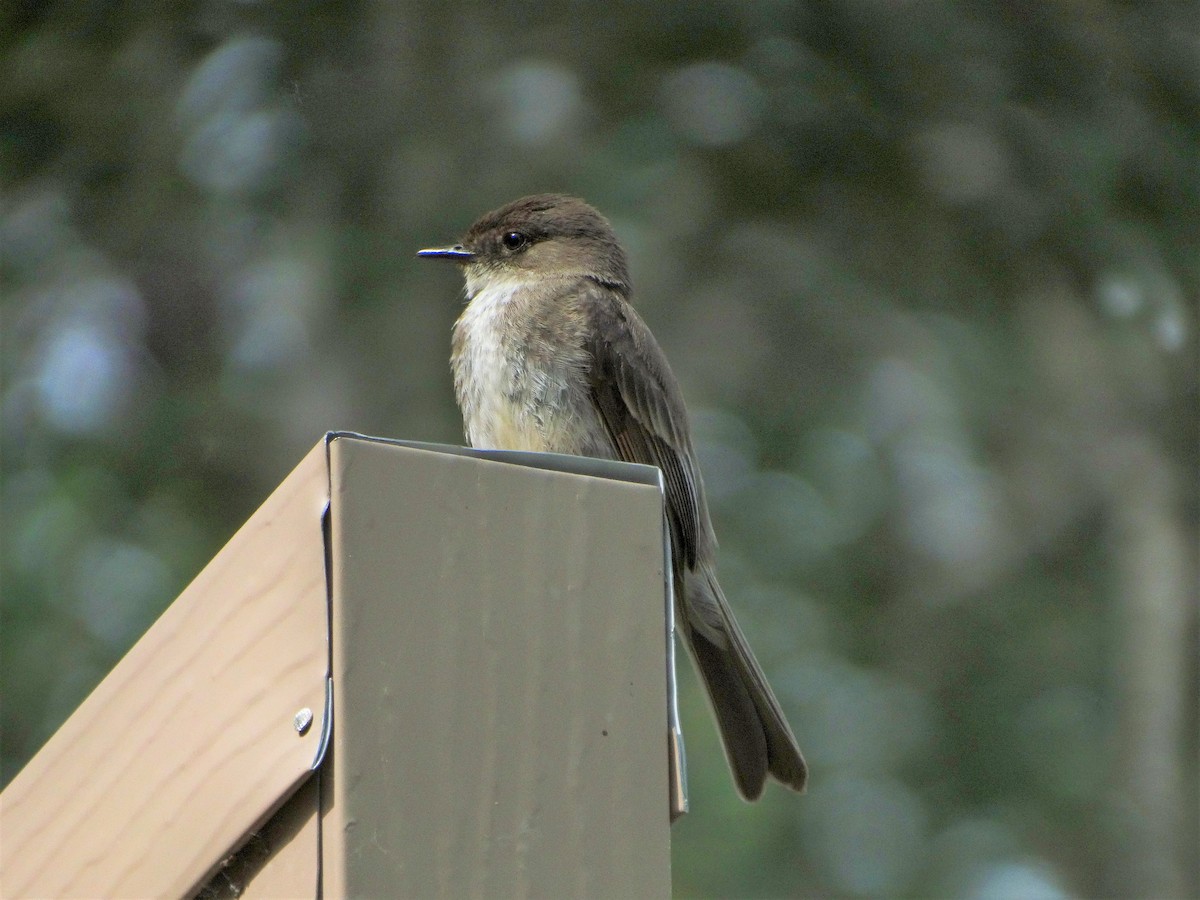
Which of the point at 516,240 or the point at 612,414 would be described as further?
the point at 516,240

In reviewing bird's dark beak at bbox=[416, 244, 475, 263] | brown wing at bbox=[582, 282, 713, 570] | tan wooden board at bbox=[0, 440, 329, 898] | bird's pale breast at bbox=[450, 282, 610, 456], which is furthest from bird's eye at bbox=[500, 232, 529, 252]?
tan wooden board at bbox=[0, 440, 329, 898]

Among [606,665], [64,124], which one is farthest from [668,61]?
[606,665]

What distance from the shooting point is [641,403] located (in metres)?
3.26

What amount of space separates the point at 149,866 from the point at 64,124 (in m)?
4.44

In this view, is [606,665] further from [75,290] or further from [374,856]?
[75,290]

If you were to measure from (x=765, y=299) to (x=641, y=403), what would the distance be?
2.94 metres

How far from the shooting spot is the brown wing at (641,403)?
3.20m

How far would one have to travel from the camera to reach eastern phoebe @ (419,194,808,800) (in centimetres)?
306

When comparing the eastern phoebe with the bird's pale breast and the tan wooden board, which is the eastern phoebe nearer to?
the bird's pale breast

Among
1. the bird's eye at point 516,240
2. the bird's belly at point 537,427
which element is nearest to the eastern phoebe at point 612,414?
the bird's belly at point 537,427

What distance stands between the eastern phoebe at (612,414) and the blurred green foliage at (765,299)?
200 centimetres

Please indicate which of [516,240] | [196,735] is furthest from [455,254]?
[196,735]

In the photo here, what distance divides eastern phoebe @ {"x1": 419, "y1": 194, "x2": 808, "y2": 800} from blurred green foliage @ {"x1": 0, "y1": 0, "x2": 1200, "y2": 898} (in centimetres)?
200

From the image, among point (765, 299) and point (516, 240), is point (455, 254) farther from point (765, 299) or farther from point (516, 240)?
point (765, 299)
